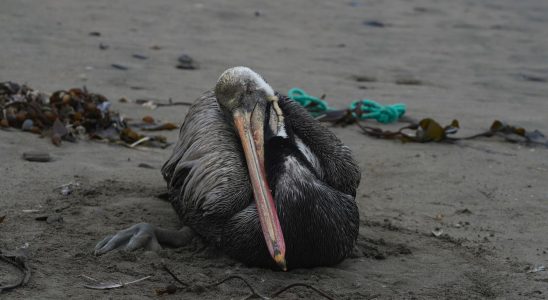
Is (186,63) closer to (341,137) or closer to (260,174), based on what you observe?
(341,137)

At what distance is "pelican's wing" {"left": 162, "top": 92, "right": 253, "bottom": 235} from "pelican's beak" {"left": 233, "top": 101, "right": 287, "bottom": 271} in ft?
0.46

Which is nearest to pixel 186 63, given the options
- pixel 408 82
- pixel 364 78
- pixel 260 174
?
pixel 364 78

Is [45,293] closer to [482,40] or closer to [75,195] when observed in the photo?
[75,195]

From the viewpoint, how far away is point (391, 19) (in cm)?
1145

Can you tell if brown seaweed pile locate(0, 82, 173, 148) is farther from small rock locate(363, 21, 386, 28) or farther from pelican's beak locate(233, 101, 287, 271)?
small rock locate(363, 21, 386, 28)

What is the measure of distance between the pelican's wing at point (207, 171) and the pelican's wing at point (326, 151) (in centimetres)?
37

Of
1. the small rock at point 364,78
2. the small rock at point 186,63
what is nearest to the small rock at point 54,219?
the small rock at point 186,63

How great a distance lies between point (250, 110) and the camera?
4.60 m

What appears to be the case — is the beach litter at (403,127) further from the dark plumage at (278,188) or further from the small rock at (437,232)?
the dark plumage at (278,188)

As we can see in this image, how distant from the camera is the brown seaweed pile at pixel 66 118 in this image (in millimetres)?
6309

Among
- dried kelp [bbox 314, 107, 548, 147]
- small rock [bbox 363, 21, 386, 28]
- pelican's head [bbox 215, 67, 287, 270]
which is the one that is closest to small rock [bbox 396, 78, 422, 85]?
dried kelp [bbox 314, 107, 548, 147]

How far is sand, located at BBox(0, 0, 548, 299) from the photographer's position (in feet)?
13.8

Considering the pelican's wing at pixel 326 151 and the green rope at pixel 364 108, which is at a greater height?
the pelican's wing at pixel 326 151

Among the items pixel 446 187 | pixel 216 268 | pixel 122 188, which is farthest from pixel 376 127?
pixel 216 268
